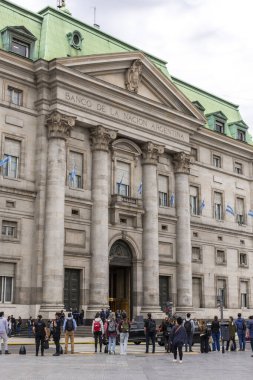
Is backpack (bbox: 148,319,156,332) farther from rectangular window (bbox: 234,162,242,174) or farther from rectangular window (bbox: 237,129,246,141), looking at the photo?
rectangular window (bbox: 237,129,246,141)

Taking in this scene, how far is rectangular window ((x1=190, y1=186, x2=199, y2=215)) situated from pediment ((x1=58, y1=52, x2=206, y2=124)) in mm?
6912

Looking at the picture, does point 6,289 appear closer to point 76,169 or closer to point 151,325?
point 76,169

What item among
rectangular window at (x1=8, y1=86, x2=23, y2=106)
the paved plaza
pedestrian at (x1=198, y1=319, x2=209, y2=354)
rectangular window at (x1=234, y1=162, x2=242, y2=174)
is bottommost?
the paved plaza

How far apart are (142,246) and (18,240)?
1147cm

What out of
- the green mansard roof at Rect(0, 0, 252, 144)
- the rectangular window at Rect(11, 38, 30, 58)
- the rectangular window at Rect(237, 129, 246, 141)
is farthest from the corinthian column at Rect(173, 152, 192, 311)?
the rectangular window at Rect(11, 38, 30, 58)

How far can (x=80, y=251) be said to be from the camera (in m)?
41.8

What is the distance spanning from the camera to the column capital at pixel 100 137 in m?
43.8

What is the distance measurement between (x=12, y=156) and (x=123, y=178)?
33.5 ft

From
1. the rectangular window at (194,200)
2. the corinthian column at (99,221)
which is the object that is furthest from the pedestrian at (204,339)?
the rectangular window at (194,200)

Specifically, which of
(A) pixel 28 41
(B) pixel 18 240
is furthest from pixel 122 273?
(A) pixel 28 41

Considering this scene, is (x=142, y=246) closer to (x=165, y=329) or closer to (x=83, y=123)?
(x=83, y=123)

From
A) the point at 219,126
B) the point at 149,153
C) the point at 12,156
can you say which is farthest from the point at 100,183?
the point at 219,126

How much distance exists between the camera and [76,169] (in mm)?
43312

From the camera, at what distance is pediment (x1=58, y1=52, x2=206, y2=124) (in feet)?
143
